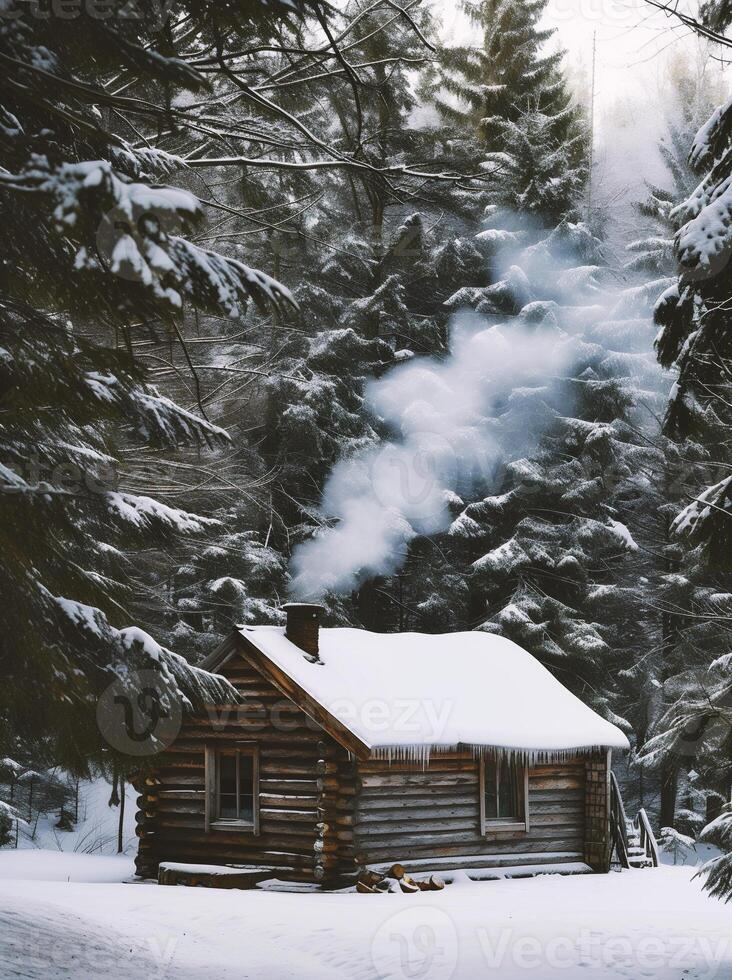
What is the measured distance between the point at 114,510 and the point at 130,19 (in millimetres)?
4408

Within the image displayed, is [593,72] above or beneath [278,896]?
above

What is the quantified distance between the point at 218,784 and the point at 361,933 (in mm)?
6620

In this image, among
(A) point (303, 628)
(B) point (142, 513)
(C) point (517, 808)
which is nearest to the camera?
(B) point (142, 513)

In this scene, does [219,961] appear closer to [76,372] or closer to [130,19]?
[76,372]

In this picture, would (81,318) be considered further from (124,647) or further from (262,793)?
(262,793)

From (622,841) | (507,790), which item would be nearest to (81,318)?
(507,790)

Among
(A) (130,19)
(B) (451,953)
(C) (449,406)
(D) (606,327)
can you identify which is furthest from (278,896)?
(D) (606,327)

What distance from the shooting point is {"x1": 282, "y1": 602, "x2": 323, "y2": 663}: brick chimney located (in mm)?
19062

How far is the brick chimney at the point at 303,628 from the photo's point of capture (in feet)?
62.5

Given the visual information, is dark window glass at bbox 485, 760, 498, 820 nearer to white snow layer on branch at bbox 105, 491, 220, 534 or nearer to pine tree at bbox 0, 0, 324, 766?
pine tree at bbox 0, 0, 324, 766

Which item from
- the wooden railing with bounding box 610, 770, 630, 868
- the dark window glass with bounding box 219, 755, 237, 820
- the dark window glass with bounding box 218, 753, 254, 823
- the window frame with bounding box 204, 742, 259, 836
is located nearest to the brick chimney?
the window frame with bounding box 204, 742, 259, 836

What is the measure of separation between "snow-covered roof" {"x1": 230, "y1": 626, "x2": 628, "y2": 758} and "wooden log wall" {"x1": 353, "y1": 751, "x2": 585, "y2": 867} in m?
0.65

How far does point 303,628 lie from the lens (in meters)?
19.1

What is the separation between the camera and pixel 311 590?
28922mm
